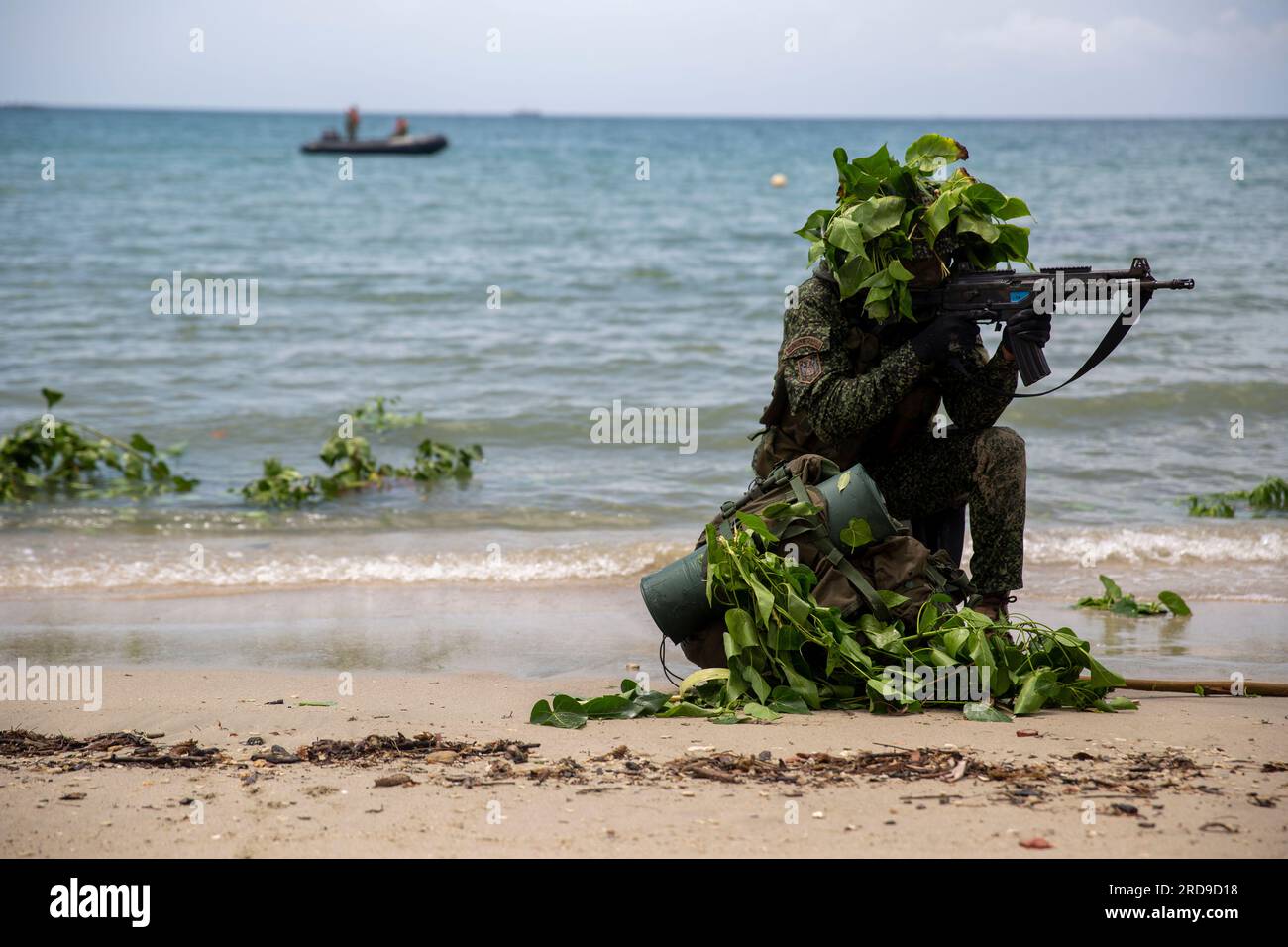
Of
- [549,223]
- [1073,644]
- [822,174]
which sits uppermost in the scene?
[822,174]

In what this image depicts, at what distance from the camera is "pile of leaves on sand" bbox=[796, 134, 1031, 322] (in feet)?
12.7

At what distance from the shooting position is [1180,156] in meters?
48.3

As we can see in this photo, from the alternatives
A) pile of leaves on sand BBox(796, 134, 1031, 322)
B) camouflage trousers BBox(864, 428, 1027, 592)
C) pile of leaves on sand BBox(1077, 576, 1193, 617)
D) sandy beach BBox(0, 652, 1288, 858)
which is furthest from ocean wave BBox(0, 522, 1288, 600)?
pile of leaves on sand BBox(796, 134, 1031, 322)

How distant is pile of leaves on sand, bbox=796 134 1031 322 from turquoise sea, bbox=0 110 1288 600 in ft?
8.42

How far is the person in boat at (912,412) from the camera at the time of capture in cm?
388

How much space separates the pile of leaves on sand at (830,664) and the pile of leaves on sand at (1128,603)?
1690 millimetres

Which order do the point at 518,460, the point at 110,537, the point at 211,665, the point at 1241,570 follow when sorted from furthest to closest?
the point at 518,460 < the point at 110,537 < the point at 1241,570 < the point at 211,665

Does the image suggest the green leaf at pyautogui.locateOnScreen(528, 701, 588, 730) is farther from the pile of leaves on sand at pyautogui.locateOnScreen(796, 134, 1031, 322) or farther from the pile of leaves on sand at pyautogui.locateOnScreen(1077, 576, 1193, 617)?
the pile of leaves on sand at pyautogui.locateOnScreen(1077, 576, 1193, 617)

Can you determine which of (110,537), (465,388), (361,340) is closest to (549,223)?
(361,340)

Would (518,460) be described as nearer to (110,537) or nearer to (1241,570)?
(110,537)

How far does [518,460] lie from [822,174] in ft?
126

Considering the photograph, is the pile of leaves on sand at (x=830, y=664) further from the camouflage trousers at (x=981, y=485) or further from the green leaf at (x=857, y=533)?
the camouflage trousers at (x=981, y=485)

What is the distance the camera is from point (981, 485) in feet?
13.4

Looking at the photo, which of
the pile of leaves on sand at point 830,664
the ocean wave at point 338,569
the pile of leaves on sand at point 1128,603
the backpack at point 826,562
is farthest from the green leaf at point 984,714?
the ocean wave at point 338,569
